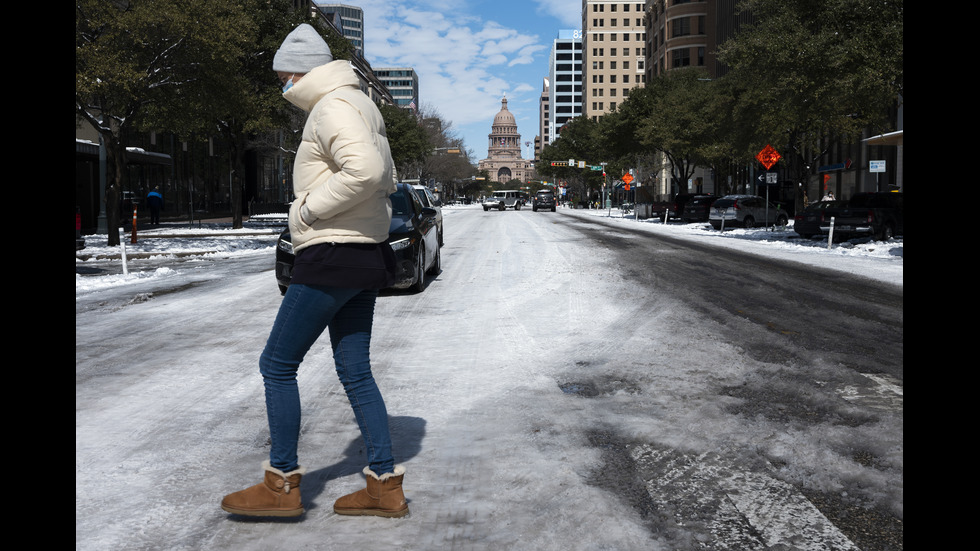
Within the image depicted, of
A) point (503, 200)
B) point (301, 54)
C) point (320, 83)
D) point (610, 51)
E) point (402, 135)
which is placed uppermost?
point (610, 51)

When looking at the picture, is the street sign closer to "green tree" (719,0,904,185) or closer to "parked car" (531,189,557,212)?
"green tree" (719,0,904,185)

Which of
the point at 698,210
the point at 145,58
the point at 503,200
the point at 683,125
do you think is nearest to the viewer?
the point at 145,58

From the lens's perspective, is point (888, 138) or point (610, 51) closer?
point (888, 138)

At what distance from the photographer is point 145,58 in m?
20.5

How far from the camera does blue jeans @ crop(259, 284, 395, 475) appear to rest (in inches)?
127

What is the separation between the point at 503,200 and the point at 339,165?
7739 cm

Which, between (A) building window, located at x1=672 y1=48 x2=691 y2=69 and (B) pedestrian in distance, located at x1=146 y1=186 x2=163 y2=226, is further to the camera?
(A) building window, located at x1=672 y1=48 x2=691 y2=69

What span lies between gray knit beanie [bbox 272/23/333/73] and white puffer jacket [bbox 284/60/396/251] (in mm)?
47

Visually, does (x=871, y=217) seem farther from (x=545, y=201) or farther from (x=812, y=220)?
(x=545, y=201)

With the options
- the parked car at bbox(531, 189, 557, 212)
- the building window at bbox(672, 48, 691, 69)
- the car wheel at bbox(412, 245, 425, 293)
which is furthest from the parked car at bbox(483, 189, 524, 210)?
the car wheel at bbox(412, 245, 425, 293)

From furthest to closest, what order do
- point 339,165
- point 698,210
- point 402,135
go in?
1. point 402,135
2. point 698,210
3. point 339,165

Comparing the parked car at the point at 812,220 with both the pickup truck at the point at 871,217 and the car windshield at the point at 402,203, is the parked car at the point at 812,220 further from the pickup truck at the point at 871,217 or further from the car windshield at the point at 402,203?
the car windshield at the point at 402,203

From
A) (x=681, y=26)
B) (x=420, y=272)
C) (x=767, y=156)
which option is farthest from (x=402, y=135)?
(x=420, y=272)
